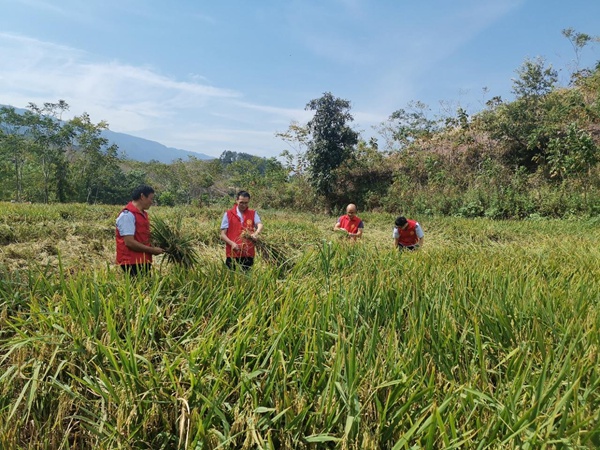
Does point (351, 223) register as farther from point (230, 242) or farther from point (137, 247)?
point (137, 247)

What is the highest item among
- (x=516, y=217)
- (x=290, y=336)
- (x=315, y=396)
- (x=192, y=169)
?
(x=192, y=169)

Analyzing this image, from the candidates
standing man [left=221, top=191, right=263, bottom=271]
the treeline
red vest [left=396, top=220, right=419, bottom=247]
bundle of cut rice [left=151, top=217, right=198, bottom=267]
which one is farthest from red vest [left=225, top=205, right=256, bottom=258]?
the treeline

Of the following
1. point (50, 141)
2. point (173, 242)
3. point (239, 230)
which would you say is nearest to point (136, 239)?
point (173, 242)

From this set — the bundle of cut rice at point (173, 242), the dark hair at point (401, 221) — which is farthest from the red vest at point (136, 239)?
the dark hair at point (401, 221)

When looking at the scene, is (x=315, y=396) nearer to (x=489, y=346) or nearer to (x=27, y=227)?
(x=489, y=346)

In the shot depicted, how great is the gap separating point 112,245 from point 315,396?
22.8 ft

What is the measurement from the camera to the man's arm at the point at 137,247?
10.2 feet

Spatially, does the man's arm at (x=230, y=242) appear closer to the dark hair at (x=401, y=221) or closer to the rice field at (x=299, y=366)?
the rice field at (x=299, y=366)

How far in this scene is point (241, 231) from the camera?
411cm

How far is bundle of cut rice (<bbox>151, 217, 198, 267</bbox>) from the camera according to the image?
3.30 m

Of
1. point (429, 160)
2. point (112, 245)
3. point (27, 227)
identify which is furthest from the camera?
point (429, 160)

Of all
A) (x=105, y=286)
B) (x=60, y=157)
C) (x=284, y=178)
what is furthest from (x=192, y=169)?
(x=105, y=286)

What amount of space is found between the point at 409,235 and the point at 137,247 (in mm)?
3521

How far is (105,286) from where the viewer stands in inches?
82.9
